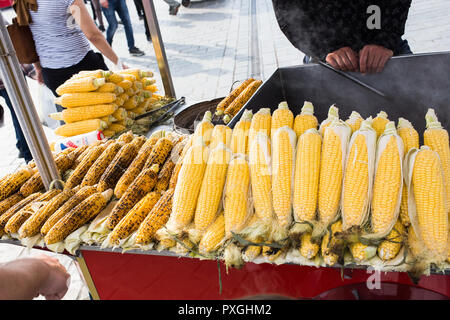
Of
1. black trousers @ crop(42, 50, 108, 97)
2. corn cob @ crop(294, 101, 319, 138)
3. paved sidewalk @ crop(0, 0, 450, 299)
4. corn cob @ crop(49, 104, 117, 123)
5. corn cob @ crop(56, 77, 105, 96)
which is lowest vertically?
paved sidewalk @ crop(0, 0, 450, 299)

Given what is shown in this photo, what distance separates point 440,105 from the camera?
2.16 meters

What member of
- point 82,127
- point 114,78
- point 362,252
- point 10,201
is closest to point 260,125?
point 362,252

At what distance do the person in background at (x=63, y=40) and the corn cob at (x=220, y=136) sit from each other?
2383mm

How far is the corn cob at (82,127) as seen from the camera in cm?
300

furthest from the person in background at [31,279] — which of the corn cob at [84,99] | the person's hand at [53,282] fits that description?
the corn cob at [84,99]

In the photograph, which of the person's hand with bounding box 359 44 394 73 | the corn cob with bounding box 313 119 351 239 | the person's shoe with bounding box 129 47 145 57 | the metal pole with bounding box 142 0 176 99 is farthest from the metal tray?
the person's shoe with bounding box 129 47 145 57

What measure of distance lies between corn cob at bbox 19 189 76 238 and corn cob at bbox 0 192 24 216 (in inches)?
12.0

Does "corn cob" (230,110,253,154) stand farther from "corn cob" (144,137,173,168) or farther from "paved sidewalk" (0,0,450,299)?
"paved sidewalk" (0,0,450,299)

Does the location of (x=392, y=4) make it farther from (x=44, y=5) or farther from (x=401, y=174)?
(x=44, y=5)

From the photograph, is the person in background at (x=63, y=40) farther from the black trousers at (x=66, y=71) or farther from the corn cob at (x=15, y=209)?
the corn cob at (x=15, y=209)

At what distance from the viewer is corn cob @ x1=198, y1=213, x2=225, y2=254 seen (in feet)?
A: 4.58

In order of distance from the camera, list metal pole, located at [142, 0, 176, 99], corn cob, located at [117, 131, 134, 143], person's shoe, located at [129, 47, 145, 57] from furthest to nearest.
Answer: person's shoe, located at [129, 47, 145, 57] → metal pole, located at [142, 0, 176, 99] → corn cob, located at [117, 131, 134, 143]

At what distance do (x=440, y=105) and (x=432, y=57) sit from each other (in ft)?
1.01

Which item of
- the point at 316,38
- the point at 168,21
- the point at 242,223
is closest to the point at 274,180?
the point at 242,223
